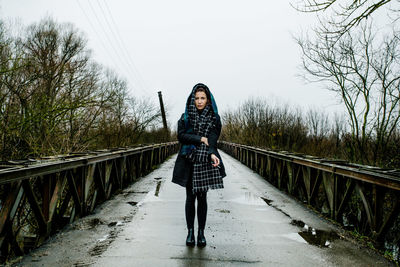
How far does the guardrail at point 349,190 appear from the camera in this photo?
12.2ft

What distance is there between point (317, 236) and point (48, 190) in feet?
11.2

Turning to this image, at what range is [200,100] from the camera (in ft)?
11.7

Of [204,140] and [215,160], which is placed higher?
[204,140]

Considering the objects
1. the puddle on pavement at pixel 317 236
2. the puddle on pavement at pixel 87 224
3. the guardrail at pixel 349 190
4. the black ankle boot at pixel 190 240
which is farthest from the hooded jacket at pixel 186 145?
the guardrail at pixel 349 190

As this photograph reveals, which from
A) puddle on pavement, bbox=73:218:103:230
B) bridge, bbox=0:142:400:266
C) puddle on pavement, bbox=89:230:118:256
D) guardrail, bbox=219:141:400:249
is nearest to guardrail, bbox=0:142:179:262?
bridge, bbox=0:142:400:266

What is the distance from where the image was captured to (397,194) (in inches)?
139

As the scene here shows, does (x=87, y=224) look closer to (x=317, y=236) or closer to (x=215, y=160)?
(x=215, y=160)

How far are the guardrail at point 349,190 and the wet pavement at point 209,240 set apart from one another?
1.11 ft

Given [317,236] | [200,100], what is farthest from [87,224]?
[317,236]

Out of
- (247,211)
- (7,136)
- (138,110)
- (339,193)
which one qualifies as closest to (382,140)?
(339,193)

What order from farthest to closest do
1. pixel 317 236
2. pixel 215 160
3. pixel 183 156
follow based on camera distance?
pixel 317 236
pixel 183 156
pixel 215 160

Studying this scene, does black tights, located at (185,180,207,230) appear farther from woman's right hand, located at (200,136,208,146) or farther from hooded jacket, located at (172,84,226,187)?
woman's right hand, located at (200,136,208,146)

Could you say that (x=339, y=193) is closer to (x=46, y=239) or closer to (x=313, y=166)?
(x=313, y=166)

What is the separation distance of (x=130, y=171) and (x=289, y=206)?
180 inches
